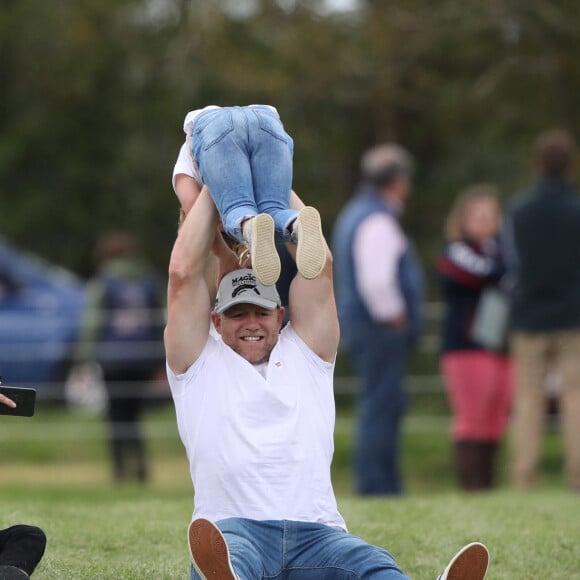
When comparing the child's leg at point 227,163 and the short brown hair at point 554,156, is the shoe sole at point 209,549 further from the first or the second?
the short brown hair at point 554,156

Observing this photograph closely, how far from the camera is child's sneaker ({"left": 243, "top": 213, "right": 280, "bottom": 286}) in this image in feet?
15.4

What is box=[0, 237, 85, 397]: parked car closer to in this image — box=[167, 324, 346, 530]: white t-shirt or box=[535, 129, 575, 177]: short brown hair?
box=[535, 129, 575, 177]: short brown hair

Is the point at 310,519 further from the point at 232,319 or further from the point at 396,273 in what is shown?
the point at 396,273

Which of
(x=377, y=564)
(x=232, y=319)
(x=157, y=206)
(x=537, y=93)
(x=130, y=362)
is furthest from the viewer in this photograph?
(x=157, y=206)

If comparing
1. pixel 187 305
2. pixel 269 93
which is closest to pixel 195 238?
pixel 187 305

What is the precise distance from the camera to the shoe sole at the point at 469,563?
447cm

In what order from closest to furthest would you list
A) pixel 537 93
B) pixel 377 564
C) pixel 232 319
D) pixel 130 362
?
pixel 377 564 < pixel 232 319 < pixel 130 362 < pixel 537 93

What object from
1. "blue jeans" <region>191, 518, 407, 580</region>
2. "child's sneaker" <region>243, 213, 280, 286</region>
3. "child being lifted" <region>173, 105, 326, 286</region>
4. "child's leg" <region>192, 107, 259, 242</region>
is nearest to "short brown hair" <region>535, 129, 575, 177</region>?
"child being lifted" <region>173, 105, 326, 286</region>

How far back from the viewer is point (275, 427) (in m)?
4.80

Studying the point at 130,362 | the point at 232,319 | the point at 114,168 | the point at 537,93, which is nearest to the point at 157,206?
the point at 114,168

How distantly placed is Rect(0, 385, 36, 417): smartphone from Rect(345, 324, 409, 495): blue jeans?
190 inches

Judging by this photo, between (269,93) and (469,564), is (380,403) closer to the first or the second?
(469,564)

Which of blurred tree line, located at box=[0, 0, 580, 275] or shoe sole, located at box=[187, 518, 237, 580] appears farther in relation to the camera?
blurred tree line, located at box=[0, 0, 580, 275]

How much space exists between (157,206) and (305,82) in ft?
21.8
